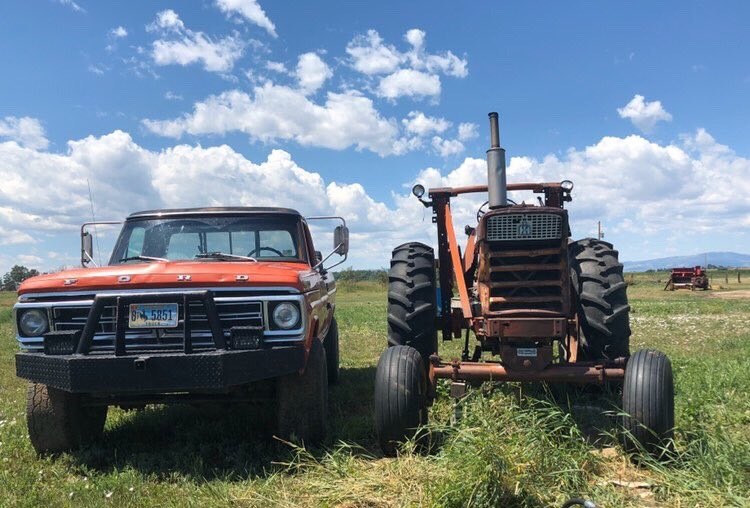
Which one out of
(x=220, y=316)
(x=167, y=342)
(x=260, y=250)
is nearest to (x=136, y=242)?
(x=260, y=250)

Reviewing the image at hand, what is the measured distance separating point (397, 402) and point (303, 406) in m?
0.78

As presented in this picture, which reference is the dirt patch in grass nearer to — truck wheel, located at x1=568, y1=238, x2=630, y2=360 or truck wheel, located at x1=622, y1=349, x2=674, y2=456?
truck wheel, located at x1=568, y1=238, x2=630, y2=360

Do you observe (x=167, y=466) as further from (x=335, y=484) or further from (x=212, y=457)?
(x=335, y=484)

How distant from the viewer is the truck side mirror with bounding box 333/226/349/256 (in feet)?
18.7

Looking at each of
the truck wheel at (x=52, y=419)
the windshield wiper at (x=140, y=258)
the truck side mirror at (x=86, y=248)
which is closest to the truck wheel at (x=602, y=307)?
the windshield wiper at (x=140, y=258)

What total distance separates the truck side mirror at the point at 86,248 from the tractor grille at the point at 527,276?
3.99m

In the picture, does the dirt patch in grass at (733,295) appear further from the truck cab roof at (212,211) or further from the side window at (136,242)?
the side window at (136,242)

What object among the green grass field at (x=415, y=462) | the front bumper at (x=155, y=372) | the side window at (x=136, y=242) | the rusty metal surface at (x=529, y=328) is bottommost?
the green grass field at (x=415, y=462)

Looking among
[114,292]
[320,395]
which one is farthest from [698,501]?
[114,292]

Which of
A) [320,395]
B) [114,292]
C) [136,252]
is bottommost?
[320,395]

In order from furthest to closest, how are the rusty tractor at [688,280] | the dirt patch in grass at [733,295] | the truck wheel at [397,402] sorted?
the rusty tractor at [688,280] → the dirt patch in grass at [733,295] → the truck wheel at [397,402]

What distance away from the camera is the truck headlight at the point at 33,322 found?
14.3ft

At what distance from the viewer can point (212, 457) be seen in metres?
4.48

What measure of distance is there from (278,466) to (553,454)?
1.89 m
